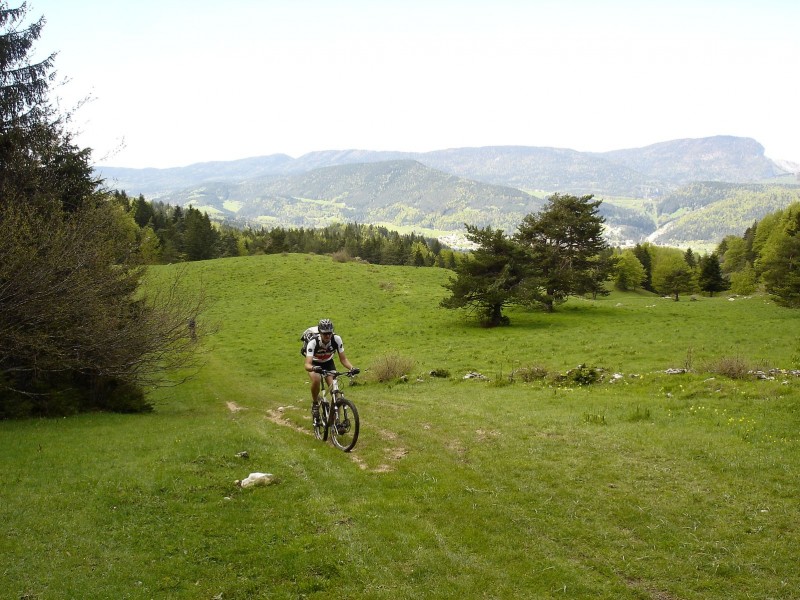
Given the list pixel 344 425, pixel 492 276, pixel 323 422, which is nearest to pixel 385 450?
pixel 344 425

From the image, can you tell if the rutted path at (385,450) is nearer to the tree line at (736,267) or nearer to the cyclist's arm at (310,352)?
the cyclist's arm at (310,352)

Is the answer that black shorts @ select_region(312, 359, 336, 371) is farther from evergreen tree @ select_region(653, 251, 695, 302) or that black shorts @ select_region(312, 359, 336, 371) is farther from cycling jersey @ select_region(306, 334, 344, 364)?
evergreen tree @ select_region(653, 251, 695, 302)

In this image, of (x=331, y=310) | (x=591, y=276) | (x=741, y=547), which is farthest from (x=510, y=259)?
(x=741, y=547)

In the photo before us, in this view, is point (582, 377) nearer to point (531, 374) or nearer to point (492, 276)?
point (531, 374)

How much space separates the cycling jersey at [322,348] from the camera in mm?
13414

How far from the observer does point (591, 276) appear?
48.3 metres

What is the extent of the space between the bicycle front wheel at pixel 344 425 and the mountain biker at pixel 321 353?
0.88 meters

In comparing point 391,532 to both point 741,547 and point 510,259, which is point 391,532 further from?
point 510,259

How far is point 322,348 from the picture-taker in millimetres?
13539

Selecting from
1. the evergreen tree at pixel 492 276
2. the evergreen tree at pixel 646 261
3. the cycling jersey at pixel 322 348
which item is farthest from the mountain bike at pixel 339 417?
the evergreen tree at pixel 646 261

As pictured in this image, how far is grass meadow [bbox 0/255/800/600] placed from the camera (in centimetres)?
659

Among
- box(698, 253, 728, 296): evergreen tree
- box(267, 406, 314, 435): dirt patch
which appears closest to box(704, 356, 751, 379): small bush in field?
box(267, 406, 314, 435): dirt patch

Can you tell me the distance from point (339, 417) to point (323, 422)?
0.95 metres

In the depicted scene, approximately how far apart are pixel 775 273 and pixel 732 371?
38951 mm
